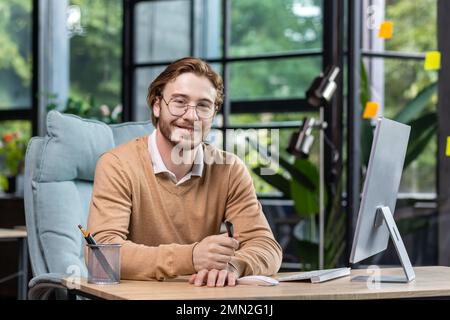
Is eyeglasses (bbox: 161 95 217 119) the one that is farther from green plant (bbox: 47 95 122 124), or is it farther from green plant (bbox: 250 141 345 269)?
green plant (bbox: 47 95 122 124)

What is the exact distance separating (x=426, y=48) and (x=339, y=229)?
1.04 m

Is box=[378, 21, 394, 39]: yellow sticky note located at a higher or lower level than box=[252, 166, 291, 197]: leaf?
higher

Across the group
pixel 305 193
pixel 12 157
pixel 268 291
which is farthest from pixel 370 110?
pixel 12 157

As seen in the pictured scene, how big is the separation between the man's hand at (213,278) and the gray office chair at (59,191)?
68 centimetres

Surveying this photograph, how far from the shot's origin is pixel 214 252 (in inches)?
78.4

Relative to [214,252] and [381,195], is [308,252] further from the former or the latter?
[214,252]

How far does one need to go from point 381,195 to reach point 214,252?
0.47 m

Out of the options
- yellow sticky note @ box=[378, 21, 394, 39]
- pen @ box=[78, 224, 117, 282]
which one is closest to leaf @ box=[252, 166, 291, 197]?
yellow sticky note @ box=[378, 21, 394, 39]

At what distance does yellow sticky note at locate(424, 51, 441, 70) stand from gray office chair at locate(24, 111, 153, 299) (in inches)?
78.4

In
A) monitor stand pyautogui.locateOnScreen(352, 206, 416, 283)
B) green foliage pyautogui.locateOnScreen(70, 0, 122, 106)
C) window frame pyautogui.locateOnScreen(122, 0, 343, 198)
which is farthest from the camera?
green foliage pyautogui.locateOnScreen(70, 0, 122, 106)

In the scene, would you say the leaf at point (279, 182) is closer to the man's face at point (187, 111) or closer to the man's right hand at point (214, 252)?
the man's face at point (187, 111)

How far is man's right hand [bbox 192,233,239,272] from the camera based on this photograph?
6.48 feet

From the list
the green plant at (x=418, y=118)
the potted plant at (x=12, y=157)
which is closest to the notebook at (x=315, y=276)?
the green plant at (x=418, y=118)

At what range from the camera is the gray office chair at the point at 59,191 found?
2.56 metres
